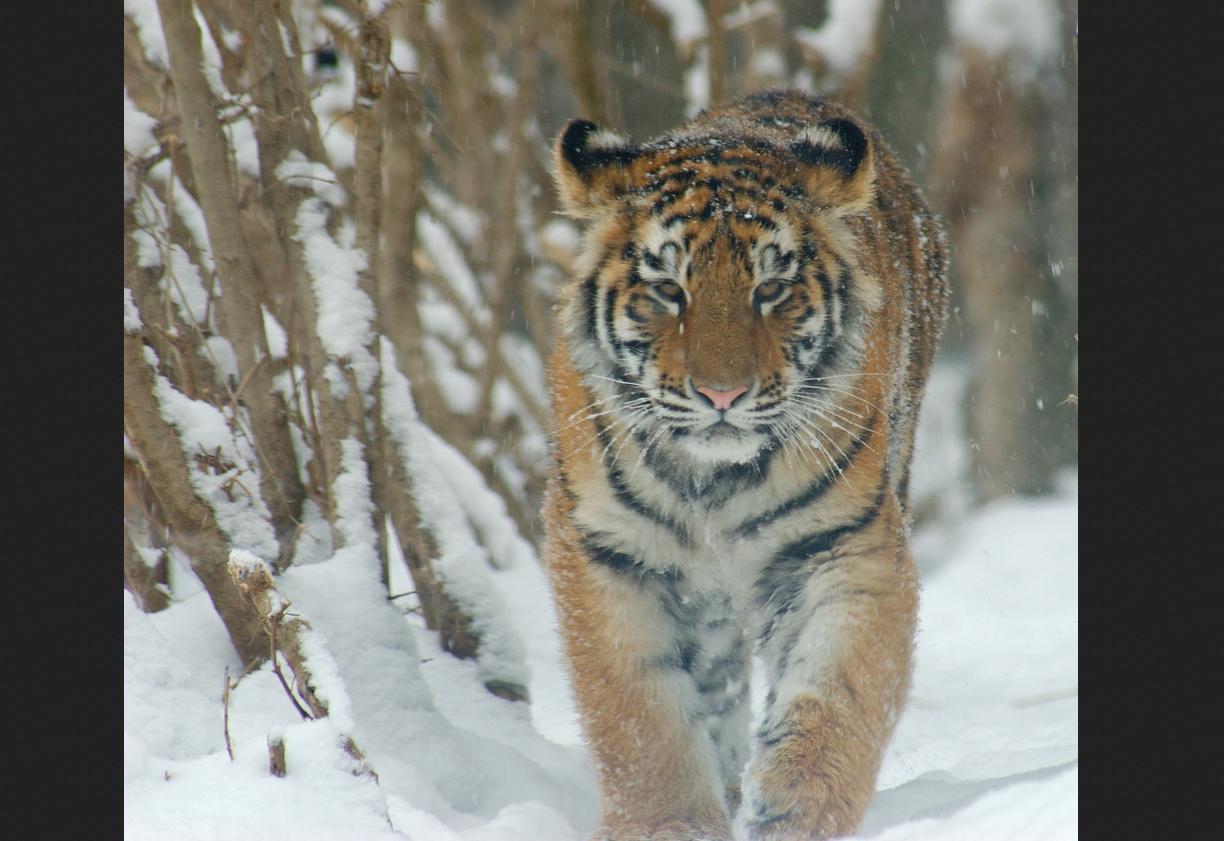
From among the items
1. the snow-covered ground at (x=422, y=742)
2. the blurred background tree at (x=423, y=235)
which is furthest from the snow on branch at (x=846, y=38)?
the snow-covered ground at (x=422, y=742)

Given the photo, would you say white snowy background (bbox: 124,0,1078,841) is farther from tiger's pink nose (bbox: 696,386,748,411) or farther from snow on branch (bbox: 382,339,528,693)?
tiger's pink nose (bbox: 696,386,748,411)

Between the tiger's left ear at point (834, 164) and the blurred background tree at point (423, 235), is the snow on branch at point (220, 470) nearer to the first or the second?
the blurred background tree at point (423, 235)

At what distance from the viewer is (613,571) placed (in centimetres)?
355

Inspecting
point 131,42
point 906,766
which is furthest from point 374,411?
point 906,766

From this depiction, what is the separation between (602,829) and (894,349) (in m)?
1.48

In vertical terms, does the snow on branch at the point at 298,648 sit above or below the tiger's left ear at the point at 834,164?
below

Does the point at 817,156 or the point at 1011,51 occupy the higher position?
the point at 1011,51

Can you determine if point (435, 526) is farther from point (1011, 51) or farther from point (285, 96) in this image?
point (1011, 51)

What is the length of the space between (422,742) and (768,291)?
1.48 meters

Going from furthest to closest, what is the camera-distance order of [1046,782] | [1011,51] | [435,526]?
[1011,51] < [435,526] < [1046,782]

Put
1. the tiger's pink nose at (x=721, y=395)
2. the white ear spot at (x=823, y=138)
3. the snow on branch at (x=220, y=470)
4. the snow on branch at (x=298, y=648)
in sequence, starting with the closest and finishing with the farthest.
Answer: the snow on branch at (x=298, y=648)
the tiger's pink nose at (x=721, y=395)
the white ear spot at (x=823, y=138)
the snow on branch at (x=220, y=470)

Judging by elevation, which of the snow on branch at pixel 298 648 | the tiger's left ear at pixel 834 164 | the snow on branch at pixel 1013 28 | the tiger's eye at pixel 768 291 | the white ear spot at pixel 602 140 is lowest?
the snow on branch at pixel 298 648

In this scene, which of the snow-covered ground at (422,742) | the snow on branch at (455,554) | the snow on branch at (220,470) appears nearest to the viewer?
the snow-covered ground at (422,742)

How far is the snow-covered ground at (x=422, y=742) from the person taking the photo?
9.25ft
